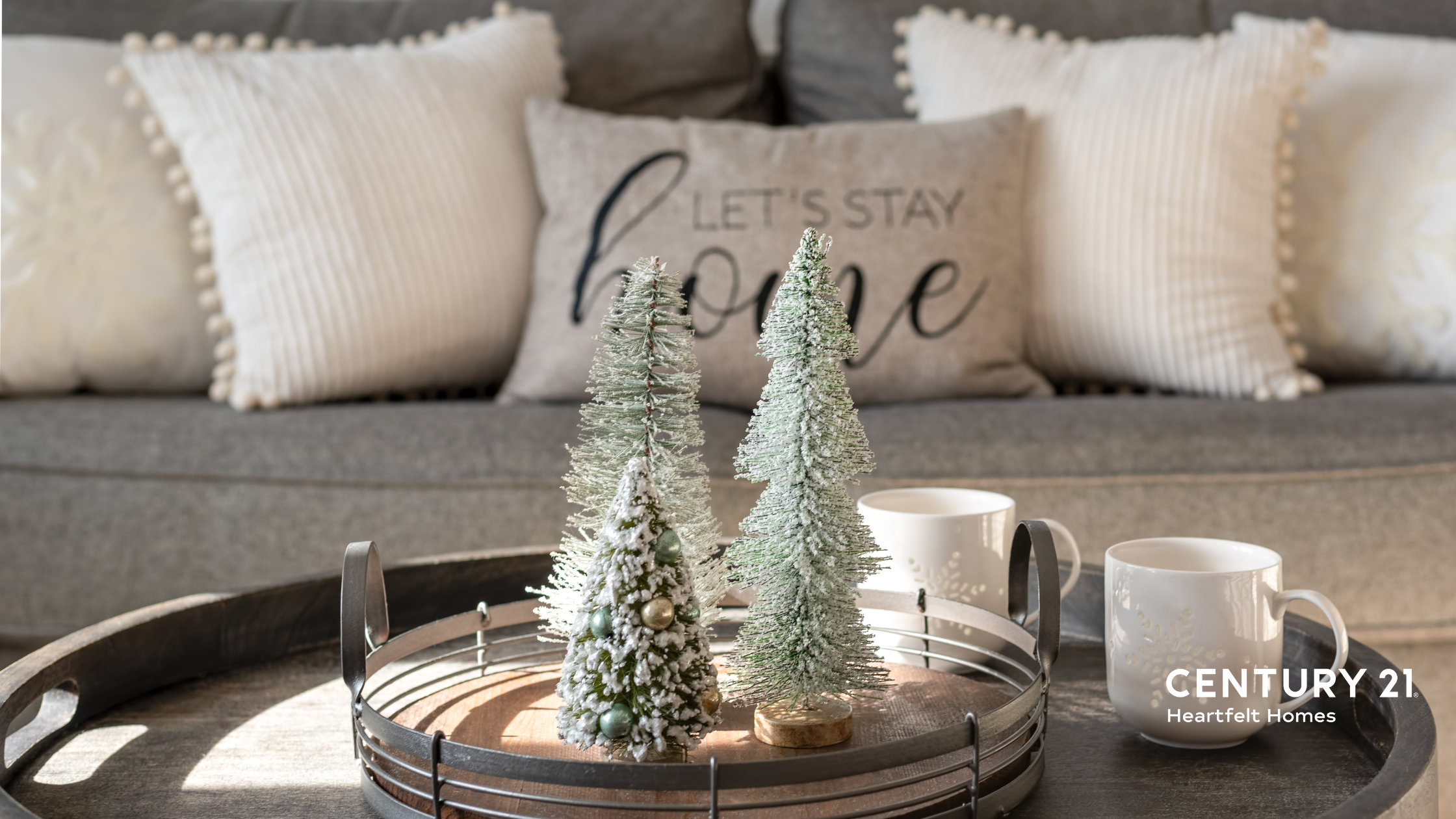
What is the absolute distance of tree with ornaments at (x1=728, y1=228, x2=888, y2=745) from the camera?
1.80 feet

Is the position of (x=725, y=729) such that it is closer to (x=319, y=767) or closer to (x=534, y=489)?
(x=319, y=767)

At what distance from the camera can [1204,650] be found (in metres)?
0.61

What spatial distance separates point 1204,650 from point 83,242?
1533mm

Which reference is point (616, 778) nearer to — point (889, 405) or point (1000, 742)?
point (1000, 742)

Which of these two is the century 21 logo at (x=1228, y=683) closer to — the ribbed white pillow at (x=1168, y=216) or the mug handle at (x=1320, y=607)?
the mug handle at (x=1320, y=607)

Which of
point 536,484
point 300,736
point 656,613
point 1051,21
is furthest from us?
point 1051,21

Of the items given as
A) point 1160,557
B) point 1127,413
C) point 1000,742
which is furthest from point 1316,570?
point 1000,742

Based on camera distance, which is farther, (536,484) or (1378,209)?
(1378,209)

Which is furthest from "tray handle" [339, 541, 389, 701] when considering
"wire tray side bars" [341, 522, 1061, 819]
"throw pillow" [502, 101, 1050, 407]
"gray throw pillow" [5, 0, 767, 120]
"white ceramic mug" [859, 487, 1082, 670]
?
"gray throw pillow" [5, 0, 767, 120]

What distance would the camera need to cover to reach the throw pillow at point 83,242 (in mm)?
1540

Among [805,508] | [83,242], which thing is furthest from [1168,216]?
[83,242]

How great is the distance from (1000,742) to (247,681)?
0.49 metres

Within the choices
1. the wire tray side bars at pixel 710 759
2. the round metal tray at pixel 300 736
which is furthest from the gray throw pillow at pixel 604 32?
the wire tray side bars at pixel 710 759

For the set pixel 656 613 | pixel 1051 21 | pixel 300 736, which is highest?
pixel 1051 21
